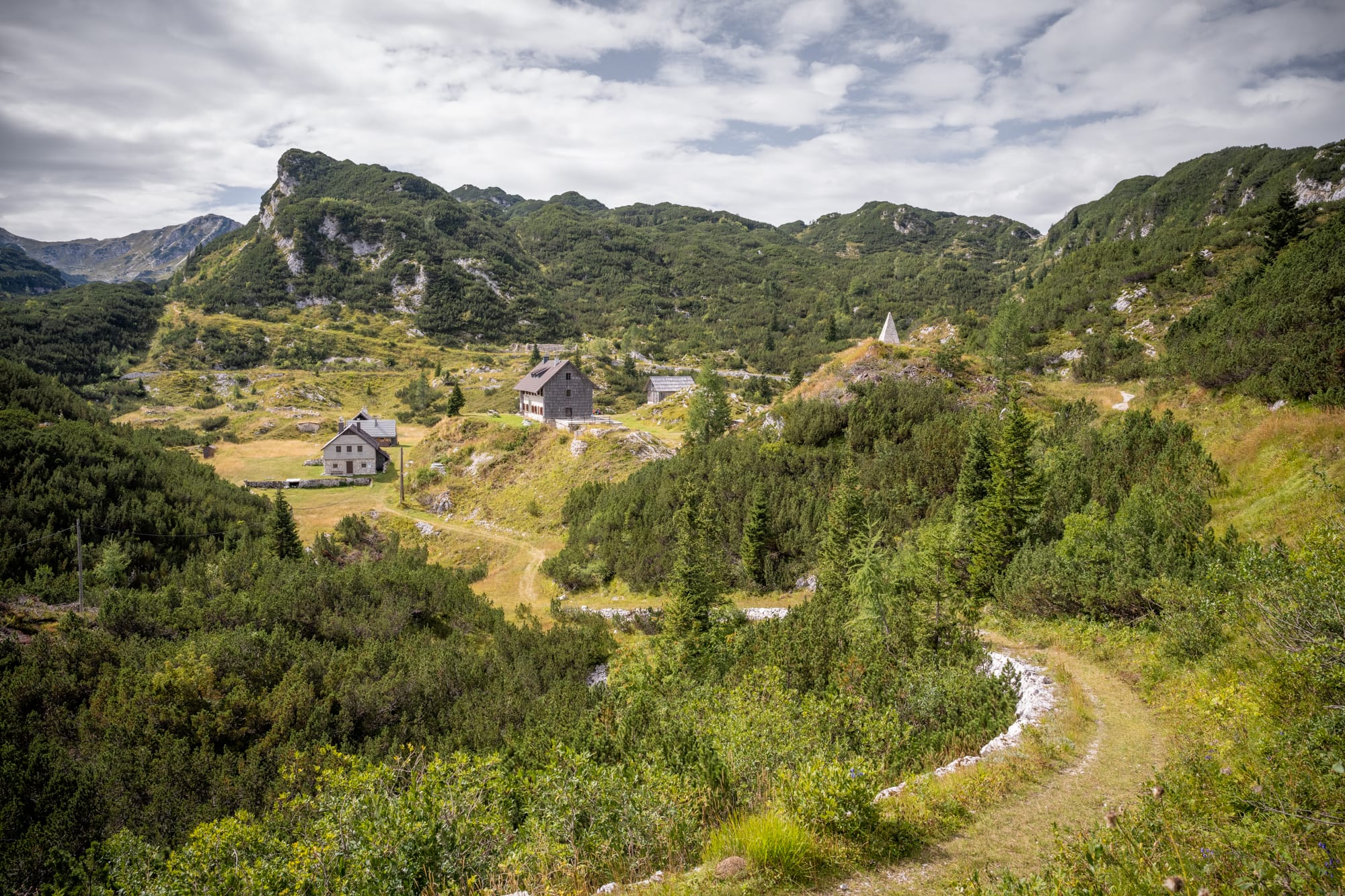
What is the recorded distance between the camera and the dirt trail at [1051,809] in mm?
6684

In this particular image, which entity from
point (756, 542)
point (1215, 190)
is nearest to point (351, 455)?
point (756, 542)

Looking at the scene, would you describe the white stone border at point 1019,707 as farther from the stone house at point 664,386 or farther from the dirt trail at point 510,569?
the stone house at point 664,386

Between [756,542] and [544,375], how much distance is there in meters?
30.8

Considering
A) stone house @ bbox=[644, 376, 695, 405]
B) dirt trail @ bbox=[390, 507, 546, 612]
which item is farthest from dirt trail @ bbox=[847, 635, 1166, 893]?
stone house @ bbox=[644, 376, 695, 405]

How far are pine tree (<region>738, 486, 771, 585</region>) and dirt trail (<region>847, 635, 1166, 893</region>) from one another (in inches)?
680

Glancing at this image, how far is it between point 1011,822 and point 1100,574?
12.4 metres

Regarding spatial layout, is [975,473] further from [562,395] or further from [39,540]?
[39,540]

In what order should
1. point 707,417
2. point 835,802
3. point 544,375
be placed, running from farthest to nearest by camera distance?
1. point 544,375
2. point 707,417
3. point 835,802

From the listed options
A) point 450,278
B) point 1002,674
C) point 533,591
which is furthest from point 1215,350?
point 450,278

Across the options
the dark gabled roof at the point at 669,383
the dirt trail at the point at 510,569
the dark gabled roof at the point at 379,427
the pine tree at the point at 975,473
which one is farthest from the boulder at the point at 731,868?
the dark gabled roof at the point at 669,383

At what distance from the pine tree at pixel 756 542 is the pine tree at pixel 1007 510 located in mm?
9927

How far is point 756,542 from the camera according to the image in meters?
29.6

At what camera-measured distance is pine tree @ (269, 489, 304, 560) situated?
2934 centimetres

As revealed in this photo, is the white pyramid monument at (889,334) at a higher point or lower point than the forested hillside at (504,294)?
lower
